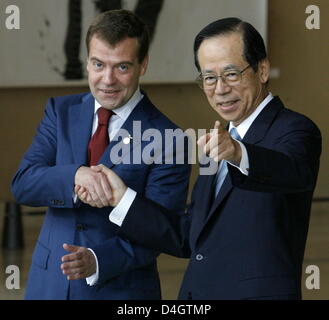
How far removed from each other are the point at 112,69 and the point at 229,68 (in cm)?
45

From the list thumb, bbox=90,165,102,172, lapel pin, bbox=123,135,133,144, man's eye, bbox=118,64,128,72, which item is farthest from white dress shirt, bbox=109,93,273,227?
man's eye, bbox=118,64,128,72

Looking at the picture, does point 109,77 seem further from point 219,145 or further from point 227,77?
point 219,145

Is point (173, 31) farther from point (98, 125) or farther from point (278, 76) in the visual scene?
point (98, 125)

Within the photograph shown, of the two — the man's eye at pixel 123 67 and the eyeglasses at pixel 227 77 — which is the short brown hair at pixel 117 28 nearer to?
the man's eye at pixel 123 67

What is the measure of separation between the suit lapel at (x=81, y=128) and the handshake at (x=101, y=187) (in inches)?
5.5

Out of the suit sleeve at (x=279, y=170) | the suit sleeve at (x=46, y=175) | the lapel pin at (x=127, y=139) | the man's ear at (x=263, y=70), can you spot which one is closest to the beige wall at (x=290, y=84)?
the suit sleeve at (x=46, y=175)

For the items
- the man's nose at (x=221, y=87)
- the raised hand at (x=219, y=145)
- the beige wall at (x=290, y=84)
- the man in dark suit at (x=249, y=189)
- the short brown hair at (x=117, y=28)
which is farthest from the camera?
the beige wall at (x=290, y=84)

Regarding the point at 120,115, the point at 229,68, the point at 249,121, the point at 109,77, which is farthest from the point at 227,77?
the point at 120,115

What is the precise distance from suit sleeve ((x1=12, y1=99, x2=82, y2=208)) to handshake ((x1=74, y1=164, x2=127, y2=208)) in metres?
0.07

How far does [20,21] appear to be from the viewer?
852 centimetres

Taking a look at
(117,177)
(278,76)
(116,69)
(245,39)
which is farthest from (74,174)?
(278,76)

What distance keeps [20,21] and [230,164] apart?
22.2 feet

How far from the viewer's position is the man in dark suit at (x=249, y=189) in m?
2.06

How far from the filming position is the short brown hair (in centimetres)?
256
